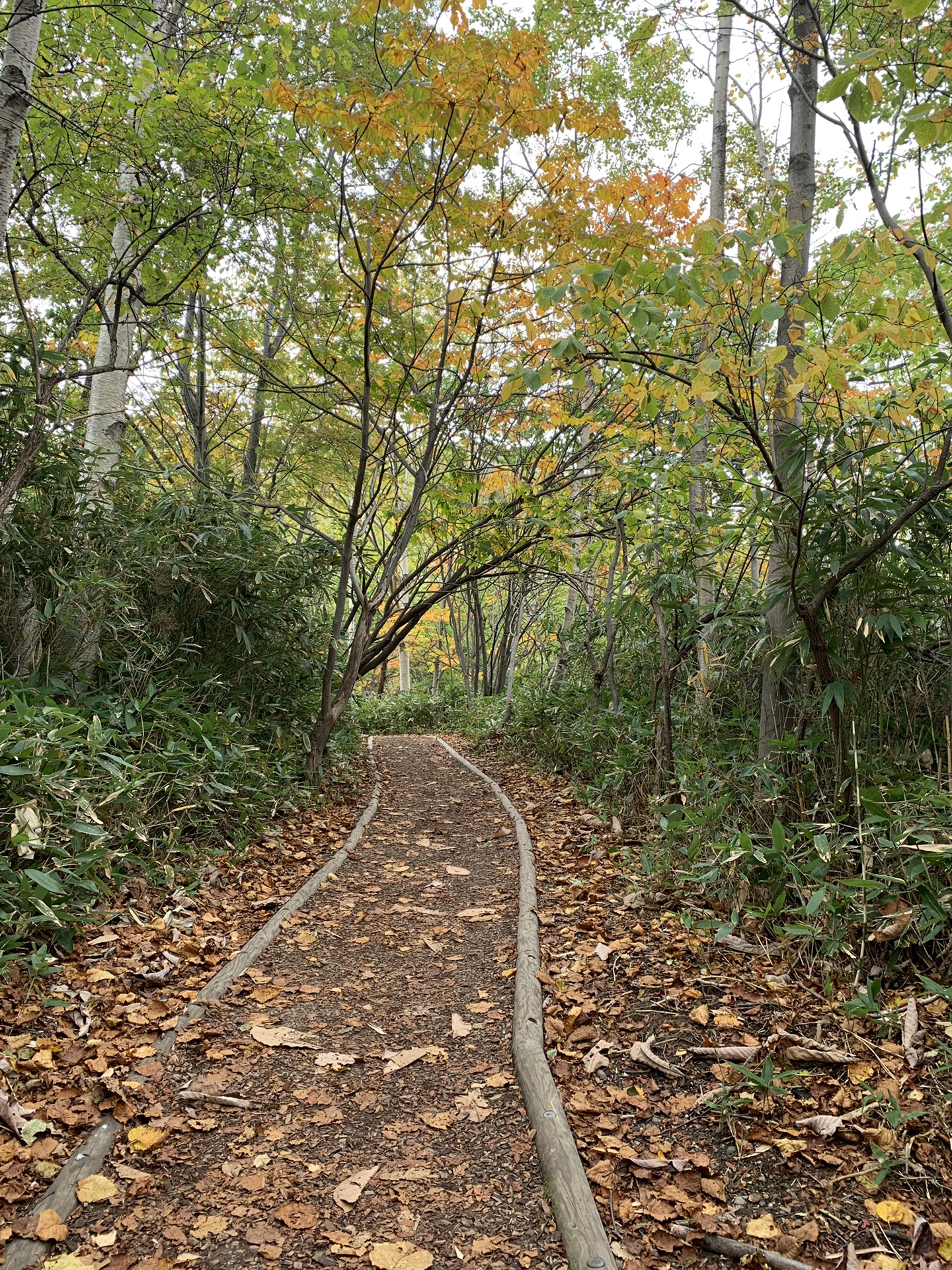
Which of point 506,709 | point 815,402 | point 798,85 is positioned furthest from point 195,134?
point 506,709

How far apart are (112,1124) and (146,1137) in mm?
122

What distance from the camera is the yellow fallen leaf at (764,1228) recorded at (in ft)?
6.22

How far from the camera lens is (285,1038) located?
2.92 m

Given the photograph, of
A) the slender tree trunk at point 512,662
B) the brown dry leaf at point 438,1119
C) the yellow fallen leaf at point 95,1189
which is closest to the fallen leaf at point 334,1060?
the brown dry leaf at point 438,1119

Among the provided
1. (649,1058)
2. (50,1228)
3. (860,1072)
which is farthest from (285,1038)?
(860,1072)

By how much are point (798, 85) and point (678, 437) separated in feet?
8.32

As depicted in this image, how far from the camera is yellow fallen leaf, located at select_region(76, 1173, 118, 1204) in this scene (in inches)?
78.9

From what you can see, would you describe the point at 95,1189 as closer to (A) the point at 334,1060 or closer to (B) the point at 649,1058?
(A) the point at 334,1060

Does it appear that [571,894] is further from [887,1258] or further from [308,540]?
[308,540]

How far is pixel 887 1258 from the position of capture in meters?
1.80

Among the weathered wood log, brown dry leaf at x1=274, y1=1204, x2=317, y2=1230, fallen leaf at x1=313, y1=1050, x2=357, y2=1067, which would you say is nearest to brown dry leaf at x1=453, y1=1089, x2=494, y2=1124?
fallen leaf at x1=313, y1=1050, x2=357, y2=1067

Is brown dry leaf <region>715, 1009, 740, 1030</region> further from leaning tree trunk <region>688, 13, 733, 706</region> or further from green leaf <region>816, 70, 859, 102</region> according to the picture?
green leaf <region>816, 70, 859, 102</region>

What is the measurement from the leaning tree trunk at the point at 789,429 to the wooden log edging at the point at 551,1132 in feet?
5.89

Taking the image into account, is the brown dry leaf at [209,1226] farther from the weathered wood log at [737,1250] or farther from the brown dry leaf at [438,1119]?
the weathered wood log at [737,1250]
